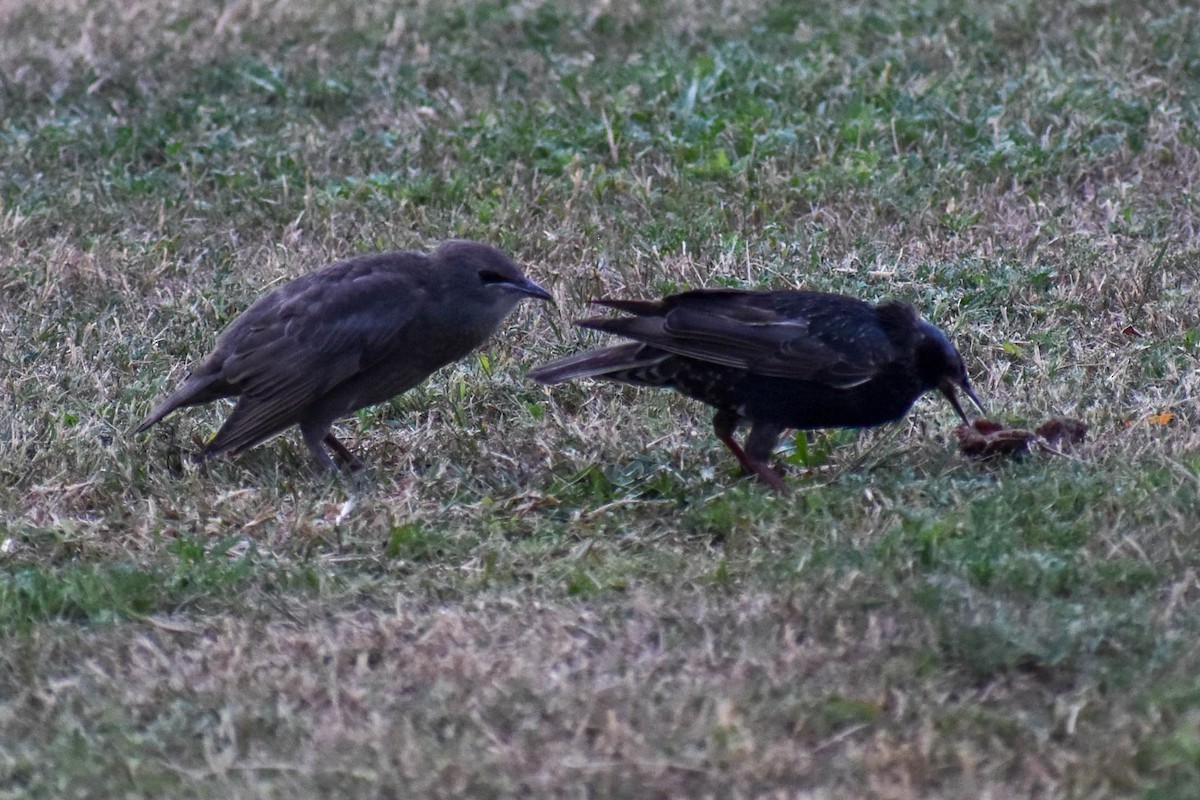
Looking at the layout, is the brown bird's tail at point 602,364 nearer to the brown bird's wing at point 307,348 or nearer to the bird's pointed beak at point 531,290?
the bird's pointed beak at point 531,290

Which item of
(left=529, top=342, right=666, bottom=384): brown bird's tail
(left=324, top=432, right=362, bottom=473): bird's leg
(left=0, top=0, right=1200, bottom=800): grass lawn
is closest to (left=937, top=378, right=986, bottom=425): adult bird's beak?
(left=0, top=0, right=1200, bottom=800): grass lawn

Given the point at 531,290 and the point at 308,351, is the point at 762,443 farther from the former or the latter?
the point at 308,351

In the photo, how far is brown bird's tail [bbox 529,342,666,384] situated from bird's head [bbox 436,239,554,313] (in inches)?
17.5

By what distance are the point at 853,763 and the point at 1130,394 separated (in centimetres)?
334

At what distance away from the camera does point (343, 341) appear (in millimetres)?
6574

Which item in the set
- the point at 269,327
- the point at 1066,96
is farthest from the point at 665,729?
the point at 1066,96

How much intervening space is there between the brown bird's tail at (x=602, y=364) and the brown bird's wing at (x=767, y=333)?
0.11 m

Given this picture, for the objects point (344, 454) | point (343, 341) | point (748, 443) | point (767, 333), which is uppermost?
point (767, 333)

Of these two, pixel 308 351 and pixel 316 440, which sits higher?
pixel 308 351

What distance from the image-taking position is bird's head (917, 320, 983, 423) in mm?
6309

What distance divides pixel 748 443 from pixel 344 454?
1.58 metres

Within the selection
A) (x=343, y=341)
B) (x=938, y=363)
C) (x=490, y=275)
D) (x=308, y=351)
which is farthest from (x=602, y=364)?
(x=938, y=363)

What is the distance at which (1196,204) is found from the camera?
8852mm

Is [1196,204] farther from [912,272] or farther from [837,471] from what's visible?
[837,471]
